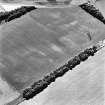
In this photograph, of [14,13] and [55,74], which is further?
[14,13]

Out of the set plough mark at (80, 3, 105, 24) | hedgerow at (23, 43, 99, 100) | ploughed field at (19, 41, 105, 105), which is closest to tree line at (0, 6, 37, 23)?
plough mark at (80, 3, 105, 24)

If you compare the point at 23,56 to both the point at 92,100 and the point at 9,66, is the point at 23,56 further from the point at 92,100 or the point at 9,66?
the point at 92,100

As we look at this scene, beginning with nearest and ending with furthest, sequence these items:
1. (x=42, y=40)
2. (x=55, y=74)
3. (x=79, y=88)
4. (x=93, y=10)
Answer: (x=79, y=88)
(x=55, y=74)
(x=42, y=40)
(x=93, y=10)

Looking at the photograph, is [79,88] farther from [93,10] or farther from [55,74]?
[93,10]

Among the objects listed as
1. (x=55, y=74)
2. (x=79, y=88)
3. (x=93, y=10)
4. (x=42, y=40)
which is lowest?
(x=79, y=88)

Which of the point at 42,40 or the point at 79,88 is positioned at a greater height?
the point at 42,40

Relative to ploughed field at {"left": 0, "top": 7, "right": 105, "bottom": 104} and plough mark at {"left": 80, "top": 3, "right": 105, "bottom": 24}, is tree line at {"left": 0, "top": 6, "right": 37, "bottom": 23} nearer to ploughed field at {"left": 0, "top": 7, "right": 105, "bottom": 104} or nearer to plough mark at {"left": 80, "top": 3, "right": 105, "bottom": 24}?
ploughed field at {"left": 0, "top": 7, "right": 105, "bottom": 104}

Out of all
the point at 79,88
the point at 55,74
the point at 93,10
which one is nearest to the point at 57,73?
the point at 55,74
